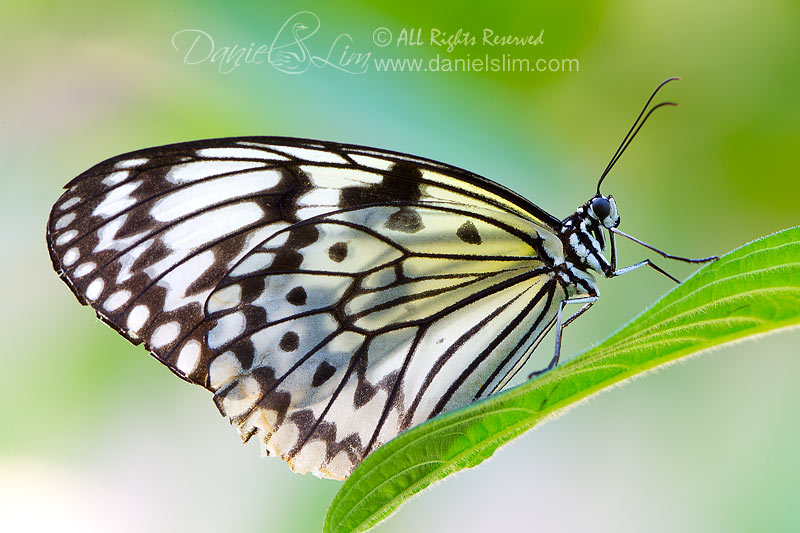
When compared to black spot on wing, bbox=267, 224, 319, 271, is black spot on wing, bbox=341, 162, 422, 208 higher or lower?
higher

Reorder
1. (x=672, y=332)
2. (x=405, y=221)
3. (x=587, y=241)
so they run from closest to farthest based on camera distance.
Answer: (x=672, y=332) < (x=587, y=241) < (x=405, y=221)

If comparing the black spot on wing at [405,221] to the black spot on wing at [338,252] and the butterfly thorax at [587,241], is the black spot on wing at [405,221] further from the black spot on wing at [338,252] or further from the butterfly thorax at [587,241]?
the butterfly thorax at [587,241]

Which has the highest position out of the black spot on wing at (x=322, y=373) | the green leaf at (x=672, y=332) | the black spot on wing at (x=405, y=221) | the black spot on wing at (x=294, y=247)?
the black spot on wing at (x=405, y=221)

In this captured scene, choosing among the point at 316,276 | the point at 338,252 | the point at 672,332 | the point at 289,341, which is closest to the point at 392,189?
the point at 338,252

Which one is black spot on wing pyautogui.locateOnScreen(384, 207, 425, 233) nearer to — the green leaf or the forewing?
the forewing

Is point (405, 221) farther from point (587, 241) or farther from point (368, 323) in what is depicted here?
point (587, 241)

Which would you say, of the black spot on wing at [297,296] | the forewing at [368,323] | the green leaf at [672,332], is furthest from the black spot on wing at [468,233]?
the green leaf at [672,332]

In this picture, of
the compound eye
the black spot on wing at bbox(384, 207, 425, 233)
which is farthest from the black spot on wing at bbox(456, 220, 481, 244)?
the compound eye
